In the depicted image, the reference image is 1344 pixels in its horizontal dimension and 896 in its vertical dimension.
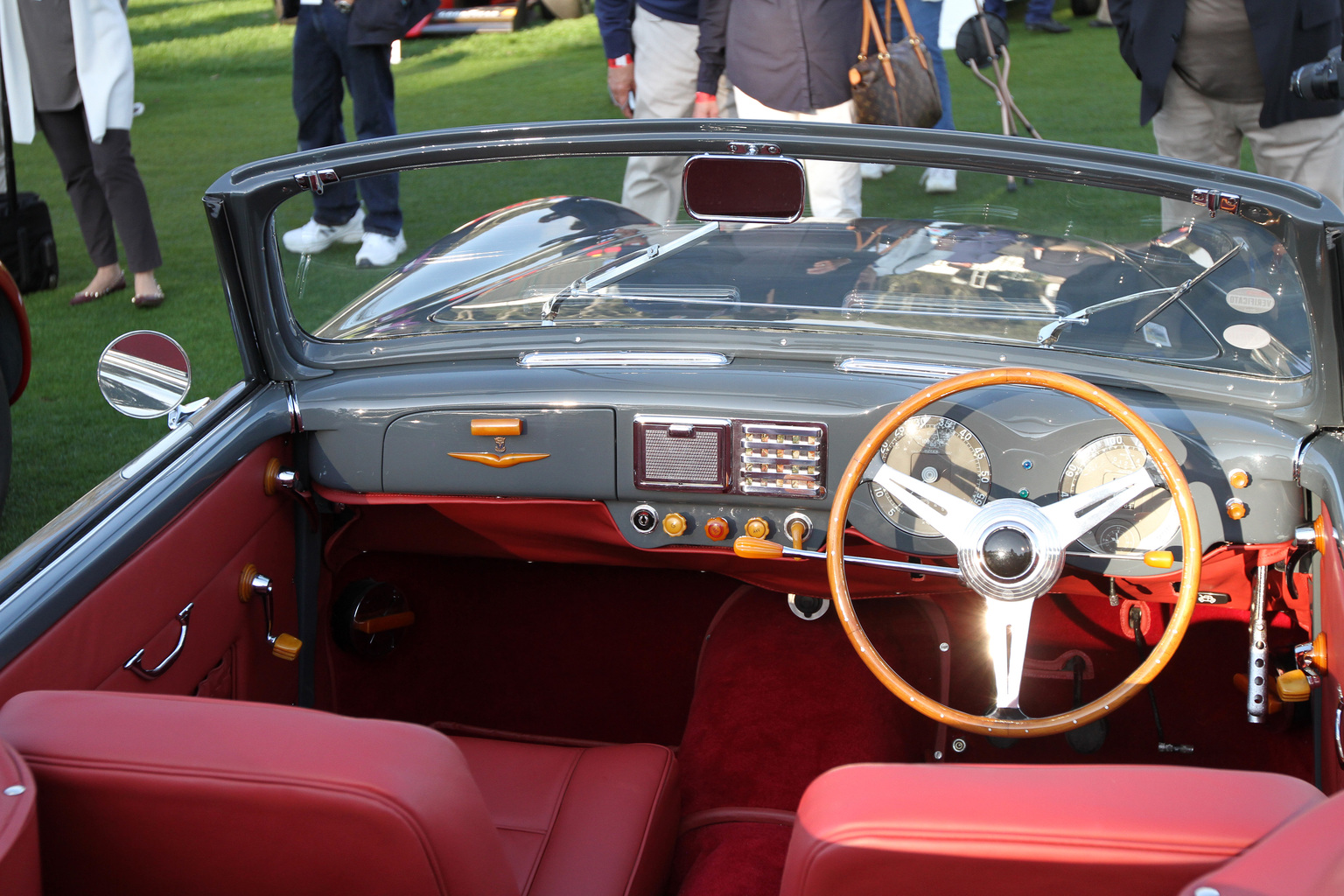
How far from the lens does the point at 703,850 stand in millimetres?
2180

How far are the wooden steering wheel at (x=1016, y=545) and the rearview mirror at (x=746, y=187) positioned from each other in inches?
17.6

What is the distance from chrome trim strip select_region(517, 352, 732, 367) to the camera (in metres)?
2.21

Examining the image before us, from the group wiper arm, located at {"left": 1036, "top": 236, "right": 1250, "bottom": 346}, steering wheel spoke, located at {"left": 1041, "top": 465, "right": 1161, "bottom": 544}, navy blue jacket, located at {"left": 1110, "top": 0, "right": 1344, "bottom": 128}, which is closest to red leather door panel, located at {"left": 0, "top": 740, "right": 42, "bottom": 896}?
steering wheel spoke, located at {"left": 1041, "top": 465, "right": 1161, "bottom": 544}

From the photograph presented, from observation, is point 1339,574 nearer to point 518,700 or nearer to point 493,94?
point 518,700

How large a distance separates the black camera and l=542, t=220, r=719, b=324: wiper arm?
3.70 ft

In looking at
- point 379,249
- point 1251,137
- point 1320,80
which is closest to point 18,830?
point 379,249

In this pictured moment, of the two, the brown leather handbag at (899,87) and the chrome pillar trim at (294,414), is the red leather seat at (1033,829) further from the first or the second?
the brown leather handbag at (899,87)

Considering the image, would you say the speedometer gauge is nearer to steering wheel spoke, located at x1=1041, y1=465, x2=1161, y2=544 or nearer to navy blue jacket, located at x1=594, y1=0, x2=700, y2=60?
steering wheel spoke, located at x1=1041, y1=465, x2=1161, y2=544

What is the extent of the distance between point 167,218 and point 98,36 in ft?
7.34

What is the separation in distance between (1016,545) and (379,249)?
147 centimetres

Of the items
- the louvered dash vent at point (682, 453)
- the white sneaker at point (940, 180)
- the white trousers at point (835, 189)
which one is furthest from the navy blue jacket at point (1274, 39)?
the louvered dash vent at point (682, 453)

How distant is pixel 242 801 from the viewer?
120 centimetres

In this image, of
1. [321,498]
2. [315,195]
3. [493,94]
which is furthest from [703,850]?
[493,94]

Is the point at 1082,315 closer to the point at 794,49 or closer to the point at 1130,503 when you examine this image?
the point at 1130,503
